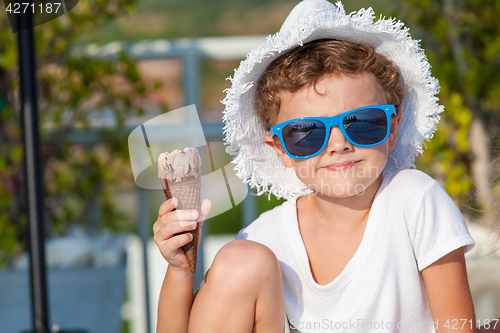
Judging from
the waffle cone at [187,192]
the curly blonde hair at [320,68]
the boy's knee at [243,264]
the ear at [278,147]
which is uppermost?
the curly blonde hair at [320,68]

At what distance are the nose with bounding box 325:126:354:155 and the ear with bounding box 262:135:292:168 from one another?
177mm

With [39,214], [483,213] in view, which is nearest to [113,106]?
[39,214]

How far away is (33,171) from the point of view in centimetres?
151

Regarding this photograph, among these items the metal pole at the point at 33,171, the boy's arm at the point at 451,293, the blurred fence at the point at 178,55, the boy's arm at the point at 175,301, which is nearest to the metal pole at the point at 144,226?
the blurred fence at the point at 178,55

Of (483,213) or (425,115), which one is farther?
(483,213)

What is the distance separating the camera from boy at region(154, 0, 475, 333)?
107cm

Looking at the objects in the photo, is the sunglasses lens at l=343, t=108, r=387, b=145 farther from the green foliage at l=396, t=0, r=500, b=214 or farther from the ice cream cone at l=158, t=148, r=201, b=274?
Answer: the green foliage at l=396, t=0, r=500, b=214

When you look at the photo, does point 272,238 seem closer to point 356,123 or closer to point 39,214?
A: point 356,123

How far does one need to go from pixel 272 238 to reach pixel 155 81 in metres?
1.32

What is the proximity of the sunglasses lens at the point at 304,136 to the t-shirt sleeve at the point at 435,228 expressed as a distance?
0.29m

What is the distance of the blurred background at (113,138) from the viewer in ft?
7.01

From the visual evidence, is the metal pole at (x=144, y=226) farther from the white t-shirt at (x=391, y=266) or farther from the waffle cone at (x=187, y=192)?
→ the waffle cone at (x=187, y=192)

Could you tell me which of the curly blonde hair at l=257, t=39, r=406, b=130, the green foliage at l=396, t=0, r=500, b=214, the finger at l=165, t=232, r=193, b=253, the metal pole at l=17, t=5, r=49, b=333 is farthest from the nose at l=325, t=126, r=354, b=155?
the green foliage at l=396, t=0, r=500, b=214

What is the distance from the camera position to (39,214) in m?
1.52
